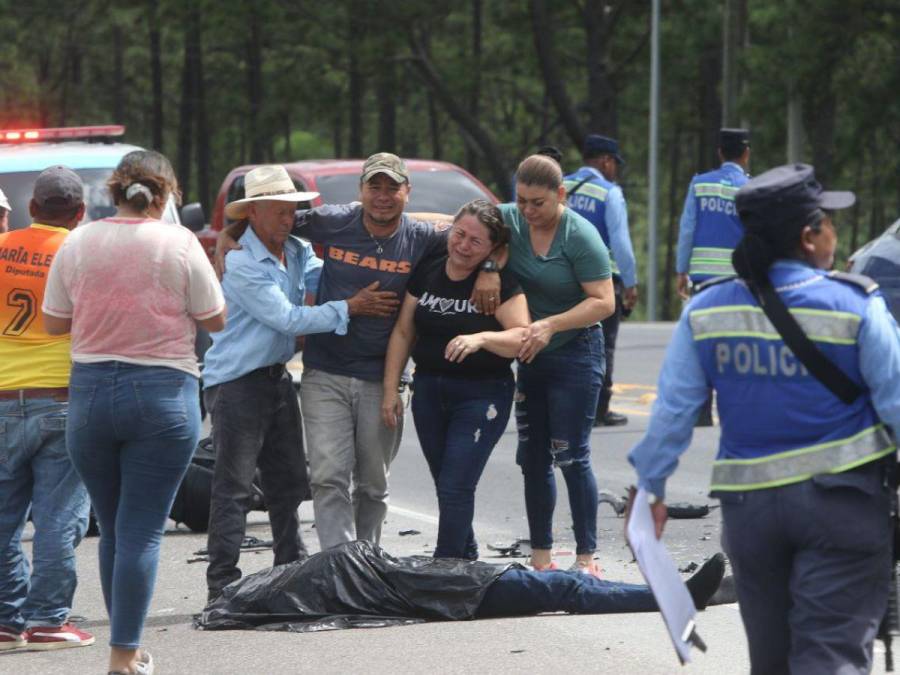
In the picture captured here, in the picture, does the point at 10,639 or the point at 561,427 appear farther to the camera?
the point at 561,427

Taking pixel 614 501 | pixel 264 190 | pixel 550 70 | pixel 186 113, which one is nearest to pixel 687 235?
pixel 614 501

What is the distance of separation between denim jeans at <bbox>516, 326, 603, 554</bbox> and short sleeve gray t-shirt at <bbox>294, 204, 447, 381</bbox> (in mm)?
682

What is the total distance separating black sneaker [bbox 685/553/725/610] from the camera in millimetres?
6520

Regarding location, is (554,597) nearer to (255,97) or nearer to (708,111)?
(255,97)

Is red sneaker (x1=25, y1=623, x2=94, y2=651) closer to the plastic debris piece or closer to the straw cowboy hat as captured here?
the straw cowboy hat

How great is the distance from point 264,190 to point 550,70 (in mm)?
26340

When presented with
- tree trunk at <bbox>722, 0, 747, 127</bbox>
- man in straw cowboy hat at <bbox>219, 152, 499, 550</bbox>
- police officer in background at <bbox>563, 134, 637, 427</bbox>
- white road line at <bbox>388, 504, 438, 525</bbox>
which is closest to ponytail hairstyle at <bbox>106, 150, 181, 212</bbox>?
man in straw cowboy hat at <bbox>219, 152, 499, 550</bbox>

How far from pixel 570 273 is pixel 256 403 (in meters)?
1.40

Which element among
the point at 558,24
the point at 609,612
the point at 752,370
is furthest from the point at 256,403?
the point at 558,24

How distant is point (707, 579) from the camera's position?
655 centimetres

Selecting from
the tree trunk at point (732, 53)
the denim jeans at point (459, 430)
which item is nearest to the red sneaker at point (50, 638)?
the denim jeans at point (459, 430)

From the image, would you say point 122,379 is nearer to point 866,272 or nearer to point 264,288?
point 264,288

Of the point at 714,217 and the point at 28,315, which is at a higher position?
the point at 714,217

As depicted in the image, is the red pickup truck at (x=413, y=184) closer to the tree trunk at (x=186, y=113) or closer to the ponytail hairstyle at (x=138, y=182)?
the ponytail hairstyle at (x=138, y=182)
